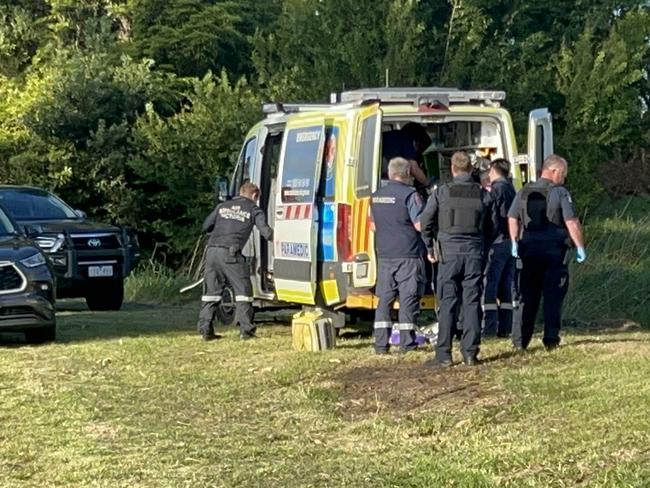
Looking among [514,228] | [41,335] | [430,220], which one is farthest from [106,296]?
[514,228]

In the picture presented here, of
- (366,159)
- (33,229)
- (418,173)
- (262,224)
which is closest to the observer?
(366,159)

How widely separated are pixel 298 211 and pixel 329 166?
0.67m

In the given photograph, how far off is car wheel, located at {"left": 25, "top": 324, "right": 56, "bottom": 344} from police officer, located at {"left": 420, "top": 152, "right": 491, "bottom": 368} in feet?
15.7

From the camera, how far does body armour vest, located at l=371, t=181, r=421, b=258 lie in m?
11.6

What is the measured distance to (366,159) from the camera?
12.3m

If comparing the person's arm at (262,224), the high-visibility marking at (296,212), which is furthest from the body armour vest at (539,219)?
the person's arm at (262,224)

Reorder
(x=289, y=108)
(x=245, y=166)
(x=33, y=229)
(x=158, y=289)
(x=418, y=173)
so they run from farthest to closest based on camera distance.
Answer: (x=158, y=289) < (x=33, y=229) < (x=245, y=166) < (x=289, y=108) < (x=418, y=173)

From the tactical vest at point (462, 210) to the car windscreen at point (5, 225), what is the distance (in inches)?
216

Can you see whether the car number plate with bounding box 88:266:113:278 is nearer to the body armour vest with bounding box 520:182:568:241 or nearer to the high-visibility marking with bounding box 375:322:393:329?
the high-visibility marking with bounding box 375:322:393:329

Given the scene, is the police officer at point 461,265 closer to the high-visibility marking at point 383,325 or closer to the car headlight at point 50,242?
the high-visibility marking at point 383,325

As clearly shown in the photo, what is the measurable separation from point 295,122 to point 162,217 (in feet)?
42.3

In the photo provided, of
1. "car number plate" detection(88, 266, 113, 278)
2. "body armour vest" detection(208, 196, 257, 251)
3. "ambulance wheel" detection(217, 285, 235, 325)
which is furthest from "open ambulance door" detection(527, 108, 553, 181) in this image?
"car number plate" detection(88, 266, 113, 278)

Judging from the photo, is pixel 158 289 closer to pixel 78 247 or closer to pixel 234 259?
pixel 78 247

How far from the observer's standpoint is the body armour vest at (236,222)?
1368 cm
